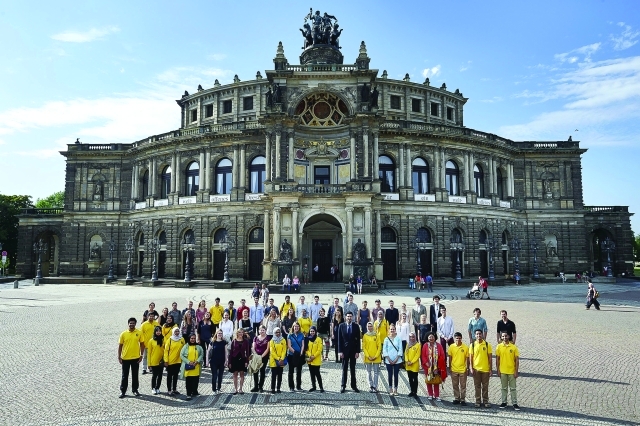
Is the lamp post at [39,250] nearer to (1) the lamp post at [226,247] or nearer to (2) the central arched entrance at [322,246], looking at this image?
(1) the lamp post at [226,247]

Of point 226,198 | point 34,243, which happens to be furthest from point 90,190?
point 226,198

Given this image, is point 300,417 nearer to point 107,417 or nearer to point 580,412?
point 107,417

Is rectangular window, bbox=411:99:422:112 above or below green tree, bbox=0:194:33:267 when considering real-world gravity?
above

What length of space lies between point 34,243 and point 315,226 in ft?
117

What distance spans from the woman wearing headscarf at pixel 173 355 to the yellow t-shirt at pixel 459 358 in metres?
6.34

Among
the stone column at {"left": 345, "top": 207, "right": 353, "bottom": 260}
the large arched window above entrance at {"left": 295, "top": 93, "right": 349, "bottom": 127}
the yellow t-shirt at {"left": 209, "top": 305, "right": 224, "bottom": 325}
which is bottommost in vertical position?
the yellow t-shirt at {"left": 209, "top": 305, "right": 224, "bottom": 325}

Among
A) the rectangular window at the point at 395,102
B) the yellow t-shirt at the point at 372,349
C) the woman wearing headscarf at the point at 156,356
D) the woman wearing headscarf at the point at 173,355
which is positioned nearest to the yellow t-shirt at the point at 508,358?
A: the yellow t-shirt at the point at 372,349

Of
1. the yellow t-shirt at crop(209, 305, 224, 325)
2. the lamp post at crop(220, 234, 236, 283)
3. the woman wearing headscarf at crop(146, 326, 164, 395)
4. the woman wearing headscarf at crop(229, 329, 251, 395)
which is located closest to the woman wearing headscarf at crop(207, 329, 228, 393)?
the woman wearing headscarf at crop(229, 329, 251, 395)

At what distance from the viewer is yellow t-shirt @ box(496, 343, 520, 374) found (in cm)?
966

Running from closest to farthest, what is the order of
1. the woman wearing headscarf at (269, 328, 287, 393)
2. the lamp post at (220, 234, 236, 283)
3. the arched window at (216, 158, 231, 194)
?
the woman wearing headscarf at (269, 328, 287, 393), the lamp post at (220, 234, 236, 283), the arched window at (216, 158, 231, 194)

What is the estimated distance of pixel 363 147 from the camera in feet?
131

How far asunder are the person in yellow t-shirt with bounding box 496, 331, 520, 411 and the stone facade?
2820cm

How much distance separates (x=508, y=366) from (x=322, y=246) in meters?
33.4

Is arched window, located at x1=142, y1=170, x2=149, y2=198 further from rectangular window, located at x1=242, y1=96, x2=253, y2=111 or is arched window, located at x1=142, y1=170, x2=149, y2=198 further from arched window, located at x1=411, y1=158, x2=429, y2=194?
arched window, located at x1=411, y1=158, x2=429, y2=194
